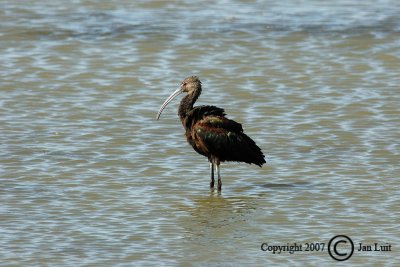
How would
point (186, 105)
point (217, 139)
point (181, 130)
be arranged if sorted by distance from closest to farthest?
point (217, 139) → point (186, 105) → point (181, 130)

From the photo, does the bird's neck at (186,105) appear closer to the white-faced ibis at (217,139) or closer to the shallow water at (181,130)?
the white-faced ibis at (217,139)

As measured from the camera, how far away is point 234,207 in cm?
1282

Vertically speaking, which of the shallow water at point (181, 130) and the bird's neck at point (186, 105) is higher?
the bird's neck at point (186, 105)

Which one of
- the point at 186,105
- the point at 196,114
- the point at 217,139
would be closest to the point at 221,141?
the point at 217,139

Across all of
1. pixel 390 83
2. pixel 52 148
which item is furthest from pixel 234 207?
pixel 390 83

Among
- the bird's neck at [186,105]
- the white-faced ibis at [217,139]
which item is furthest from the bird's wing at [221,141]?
the bird's neck at [186,105]

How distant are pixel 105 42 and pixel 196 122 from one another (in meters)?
8.11

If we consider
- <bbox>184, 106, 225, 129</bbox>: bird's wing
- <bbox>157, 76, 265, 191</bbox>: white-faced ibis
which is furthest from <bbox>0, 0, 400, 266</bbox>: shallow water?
<bbox>184, 106, 225, 129</bbox>: bird's wing

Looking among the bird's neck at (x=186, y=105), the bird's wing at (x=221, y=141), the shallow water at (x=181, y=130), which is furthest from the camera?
the bird's neck at (x=186, y=105)

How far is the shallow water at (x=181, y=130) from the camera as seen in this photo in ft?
38.1

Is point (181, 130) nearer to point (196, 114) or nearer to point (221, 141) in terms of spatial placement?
point (196, 114)

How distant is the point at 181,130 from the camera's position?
16156mm

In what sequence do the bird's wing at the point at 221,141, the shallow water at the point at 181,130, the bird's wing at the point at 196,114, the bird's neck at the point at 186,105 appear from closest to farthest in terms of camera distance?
the shallow water at the point at 181,130 → the bird's wing at the point at 221,141 → the bird's wing at the point at 196,114 → the bird's neck at the point at 186,105

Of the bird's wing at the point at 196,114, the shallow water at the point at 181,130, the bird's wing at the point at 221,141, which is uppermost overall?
the bird's wing at the point at 196,114
